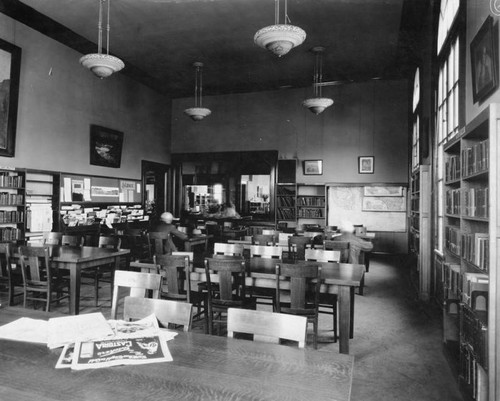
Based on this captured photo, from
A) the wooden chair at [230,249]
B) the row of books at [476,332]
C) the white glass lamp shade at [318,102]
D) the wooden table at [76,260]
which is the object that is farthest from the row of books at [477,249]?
the white glass lamp shade at [318,102]

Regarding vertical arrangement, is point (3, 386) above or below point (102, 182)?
below

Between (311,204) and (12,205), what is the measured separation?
6965mm

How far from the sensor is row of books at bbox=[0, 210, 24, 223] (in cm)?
621

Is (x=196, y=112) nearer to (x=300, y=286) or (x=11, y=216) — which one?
(x=11, y=216)

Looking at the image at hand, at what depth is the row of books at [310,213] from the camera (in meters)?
10.4

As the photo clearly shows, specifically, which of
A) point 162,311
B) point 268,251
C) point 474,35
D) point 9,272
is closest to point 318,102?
point 474,35

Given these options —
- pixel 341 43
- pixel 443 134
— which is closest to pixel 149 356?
pixel 443 134

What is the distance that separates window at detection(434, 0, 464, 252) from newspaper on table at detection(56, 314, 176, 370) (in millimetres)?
3678

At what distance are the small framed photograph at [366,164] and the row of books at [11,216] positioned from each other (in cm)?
783

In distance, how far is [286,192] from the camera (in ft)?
35.1

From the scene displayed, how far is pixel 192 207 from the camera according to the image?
11641 millimetres

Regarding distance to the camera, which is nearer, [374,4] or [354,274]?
[354,274]

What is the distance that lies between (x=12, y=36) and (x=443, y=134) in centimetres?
717

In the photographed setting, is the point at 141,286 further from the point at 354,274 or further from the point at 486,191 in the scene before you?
the point at 486,191
